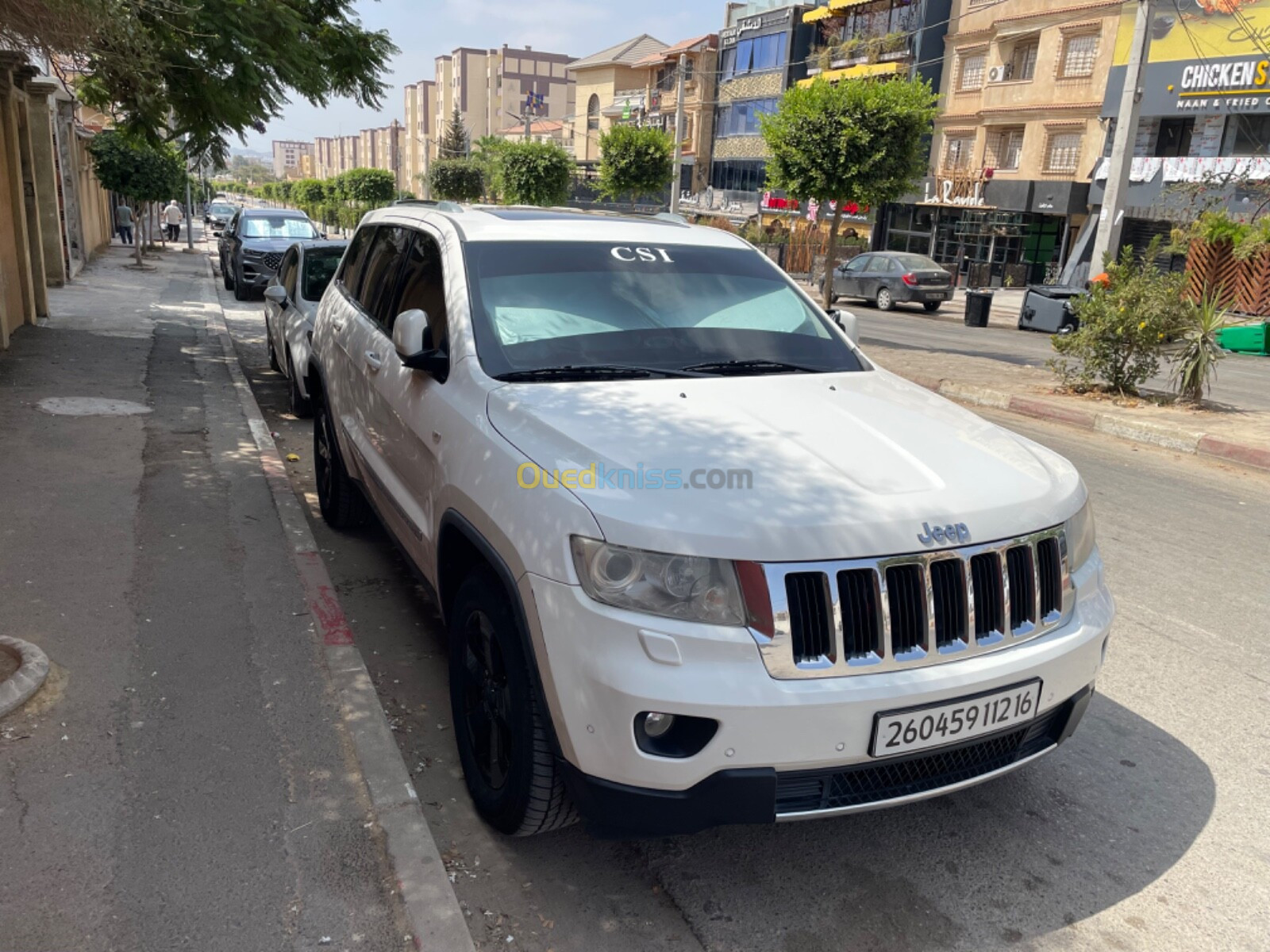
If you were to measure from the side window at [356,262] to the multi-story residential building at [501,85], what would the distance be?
120 m

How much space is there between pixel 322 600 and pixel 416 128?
150 metres

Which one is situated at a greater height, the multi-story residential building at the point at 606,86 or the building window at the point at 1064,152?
the multi-story residential building at the point at 606,86

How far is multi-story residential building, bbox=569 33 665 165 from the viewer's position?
7219 centimetres

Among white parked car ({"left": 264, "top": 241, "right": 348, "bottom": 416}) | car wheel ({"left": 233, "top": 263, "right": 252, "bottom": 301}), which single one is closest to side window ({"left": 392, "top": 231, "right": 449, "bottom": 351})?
white parked car ({"left": 264, "top": 241, "right": 348, "bottom": 416})

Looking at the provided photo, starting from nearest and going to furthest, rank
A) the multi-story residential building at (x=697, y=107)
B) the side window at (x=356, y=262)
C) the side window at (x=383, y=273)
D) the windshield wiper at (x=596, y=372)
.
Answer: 1. the windshield wiper at (x=596, y=372)
2. the side window at (x=383, y=273)
3. the side window at (x=356, y=262)
4. the multi-story residential building at (x=697, y=107)

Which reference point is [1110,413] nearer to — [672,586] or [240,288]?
[672,586]

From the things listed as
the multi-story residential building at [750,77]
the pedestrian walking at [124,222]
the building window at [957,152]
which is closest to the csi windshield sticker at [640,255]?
the pedestrian walking at [124,222]

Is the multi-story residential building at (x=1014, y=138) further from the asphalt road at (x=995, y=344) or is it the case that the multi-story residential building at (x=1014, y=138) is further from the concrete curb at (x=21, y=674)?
the concrete curb at (x=21, y=674)

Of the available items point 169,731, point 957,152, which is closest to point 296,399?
point 169,731

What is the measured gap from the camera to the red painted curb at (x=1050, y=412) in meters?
10.5

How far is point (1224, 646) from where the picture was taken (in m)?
4.70

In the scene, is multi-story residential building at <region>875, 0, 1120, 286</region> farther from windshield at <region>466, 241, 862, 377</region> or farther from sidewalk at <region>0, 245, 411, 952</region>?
sidewalk at <region>0, 245, 411, 952</region>

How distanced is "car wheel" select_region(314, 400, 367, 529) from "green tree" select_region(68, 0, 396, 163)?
2.70 metres

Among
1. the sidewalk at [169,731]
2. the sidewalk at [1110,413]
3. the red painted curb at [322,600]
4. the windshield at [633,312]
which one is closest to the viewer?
the sidewalk at [169,731]
